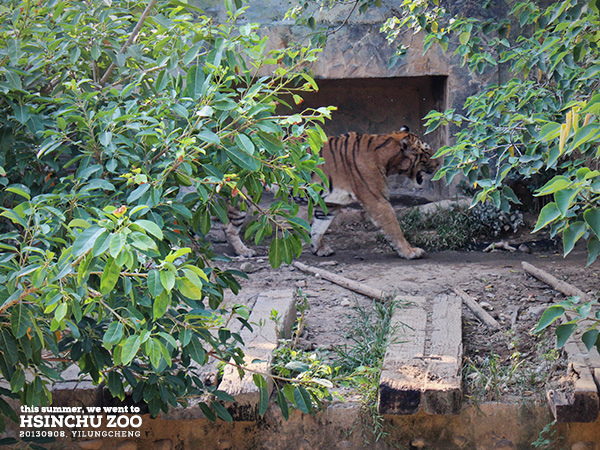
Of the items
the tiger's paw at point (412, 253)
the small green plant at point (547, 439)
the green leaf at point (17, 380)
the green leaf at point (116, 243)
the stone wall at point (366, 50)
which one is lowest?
the small green plant at point (547, 439)

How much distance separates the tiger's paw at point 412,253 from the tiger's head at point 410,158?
37.9 inches

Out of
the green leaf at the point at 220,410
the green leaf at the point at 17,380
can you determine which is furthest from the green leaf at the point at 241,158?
the green leaf at the point at 220,410

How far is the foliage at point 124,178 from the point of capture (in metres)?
1.84

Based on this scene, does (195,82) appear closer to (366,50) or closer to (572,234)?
(572,234)

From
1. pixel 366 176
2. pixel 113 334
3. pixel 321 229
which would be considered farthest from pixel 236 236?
pixel 113 334

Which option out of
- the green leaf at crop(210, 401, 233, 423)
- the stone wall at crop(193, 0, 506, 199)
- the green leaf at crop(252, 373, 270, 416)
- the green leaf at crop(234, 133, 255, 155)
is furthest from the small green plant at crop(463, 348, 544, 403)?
the stone wall at crop(193, 0, 506, 199)

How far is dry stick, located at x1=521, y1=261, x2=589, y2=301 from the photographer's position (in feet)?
14.2

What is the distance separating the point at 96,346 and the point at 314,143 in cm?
109

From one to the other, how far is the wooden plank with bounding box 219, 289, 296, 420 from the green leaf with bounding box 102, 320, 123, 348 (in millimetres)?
623

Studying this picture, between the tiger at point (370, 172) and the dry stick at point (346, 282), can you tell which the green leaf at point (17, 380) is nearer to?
the dry stick at point (346, 282)

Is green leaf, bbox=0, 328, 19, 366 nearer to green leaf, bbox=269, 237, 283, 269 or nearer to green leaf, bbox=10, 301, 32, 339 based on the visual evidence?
green leaf, bbox=10, 301, 32, 339

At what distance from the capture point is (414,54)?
6.98 metres

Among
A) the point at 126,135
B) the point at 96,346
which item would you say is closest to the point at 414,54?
the point at 126,135

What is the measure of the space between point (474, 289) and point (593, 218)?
322 cm
